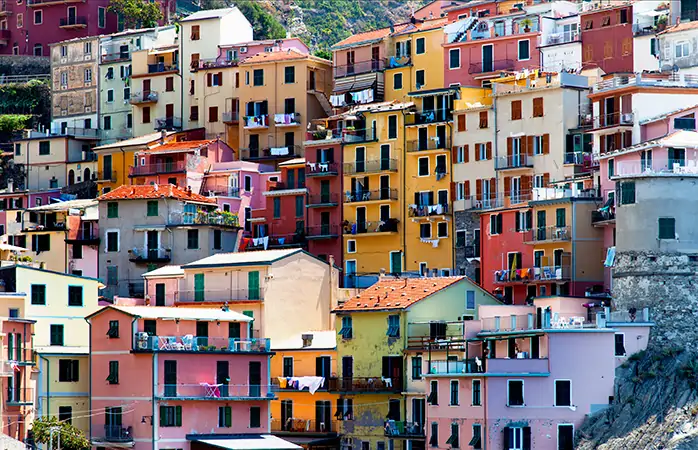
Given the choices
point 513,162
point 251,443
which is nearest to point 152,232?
point 513,162

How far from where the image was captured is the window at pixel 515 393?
268 feet

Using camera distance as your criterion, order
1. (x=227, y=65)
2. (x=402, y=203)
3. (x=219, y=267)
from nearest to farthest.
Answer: (x=219, y=267), (x=402, y=203), (x=227, y=65)

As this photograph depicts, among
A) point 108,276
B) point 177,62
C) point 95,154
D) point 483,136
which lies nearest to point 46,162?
point 95,154

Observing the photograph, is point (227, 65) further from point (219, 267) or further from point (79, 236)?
point (219, 267)

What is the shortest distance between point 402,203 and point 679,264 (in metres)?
27.2

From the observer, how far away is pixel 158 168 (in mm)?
117188

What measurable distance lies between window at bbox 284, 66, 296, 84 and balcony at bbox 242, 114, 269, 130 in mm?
2638

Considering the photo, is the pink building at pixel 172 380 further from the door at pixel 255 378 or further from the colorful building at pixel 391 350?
the colorful building at pixel 391 350

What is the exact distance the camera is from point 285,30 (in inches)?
6156

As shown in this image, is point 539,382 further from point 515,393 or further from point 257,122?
point 257,122

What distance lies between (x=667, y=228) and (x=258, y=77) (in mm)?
43378

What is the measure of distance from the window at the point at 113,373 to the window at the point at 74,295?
24.9ft

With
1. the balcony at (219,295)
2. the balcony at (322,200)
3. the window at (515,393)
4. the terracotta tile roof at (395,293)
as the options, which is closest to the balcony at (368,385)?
the terracotta tile roof at (395,293)

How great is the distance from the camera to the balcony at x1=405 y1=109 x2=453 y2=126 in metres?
107
